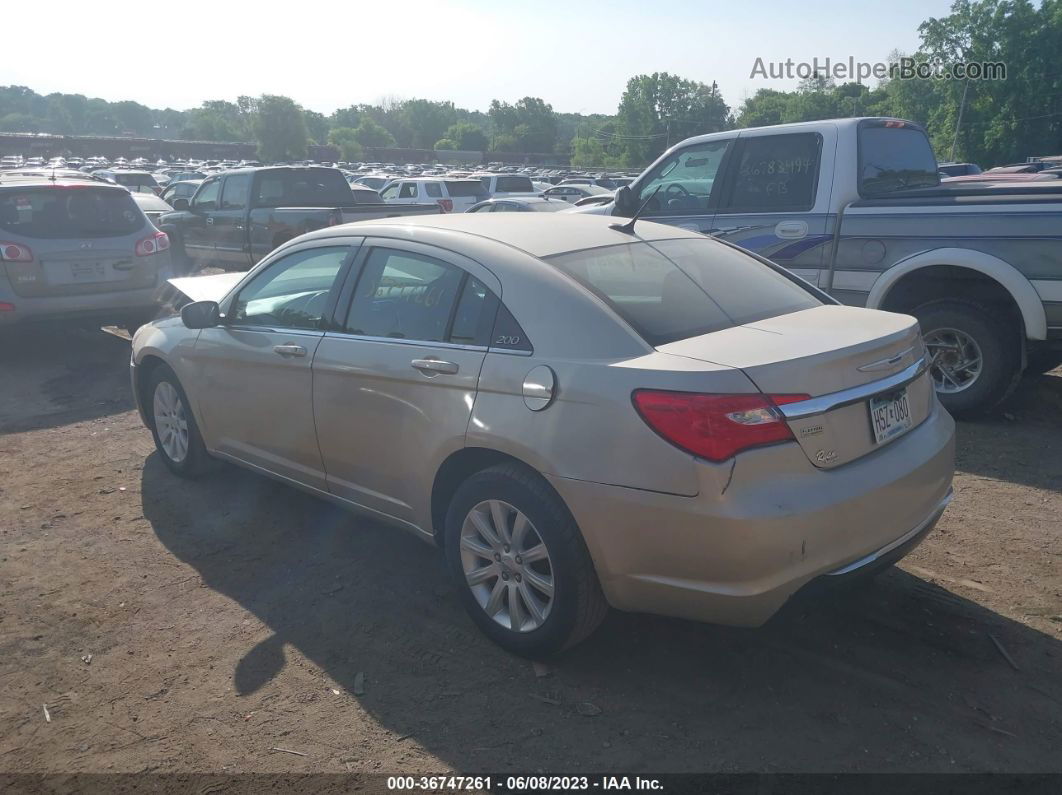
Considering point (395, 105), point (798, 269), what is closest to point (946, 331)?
point (798, 269)

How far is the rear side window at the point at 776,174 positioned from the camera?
6805mm

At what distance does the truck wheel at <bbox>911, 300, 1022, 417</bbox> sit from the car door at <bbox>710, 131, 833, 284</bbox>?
0.96 meters

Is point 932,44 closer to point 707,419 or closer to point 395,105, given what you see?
point 707,419

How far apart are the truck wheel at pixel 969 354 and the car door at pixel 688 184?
6.72 feet

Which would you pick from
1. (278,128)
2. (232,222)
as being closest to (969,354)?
(232,222)

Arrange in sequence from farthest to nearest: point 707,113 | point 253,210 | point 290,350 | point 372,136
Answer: point 372,136, point 707,113, point 253,210, point 290,350

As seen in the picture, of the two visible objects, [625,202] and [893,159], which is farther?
[625,202]

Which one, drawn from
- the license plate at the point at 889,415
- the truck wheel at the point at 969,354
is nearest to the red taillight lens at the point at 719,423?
the license plate at the point at 889,415

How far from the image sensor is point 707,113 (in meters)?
105

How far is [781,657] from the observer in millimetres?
3363

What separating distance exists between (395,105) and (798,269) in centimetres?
17231

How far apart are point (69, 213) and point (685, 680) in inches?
316

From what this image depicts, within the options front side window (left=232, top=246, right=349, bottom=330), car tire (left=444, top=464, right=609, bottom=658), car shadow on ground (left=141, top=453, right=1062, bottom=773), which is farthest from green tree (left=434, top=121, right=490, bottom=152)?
car tire (left=444, top=464, right=609, bottom=658)

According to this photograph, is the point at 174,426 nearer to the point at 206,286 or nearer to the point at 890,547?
the point at 206,286
